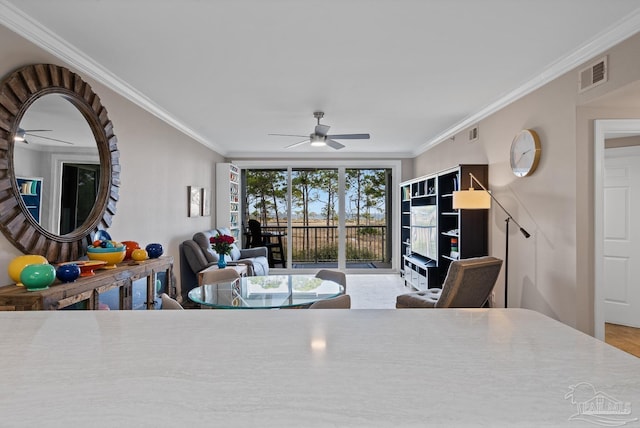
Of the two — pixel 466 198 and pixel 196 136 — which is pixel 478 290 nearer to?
pixel 466 198

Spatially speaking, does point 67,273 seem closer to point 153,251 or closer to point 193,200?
point 153,251

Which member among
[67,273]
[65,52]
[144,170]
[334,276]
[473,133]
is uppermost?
[65,52]

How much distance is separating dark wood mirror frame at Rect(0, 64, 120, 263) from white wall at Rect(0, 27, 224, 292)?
0.28ft

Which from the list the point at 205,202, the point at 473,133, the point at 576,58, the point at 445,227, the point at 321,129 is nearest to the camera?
the point at 576,58

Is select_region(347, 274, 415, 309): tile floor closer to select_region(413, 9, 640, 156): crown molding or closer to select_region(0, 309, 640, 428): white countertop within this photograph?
select_region(413, 9, 640, 156): crown molding

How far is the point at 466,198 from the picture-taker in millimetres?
3914

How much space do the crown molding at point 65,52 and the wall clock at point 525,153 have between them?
147 inches

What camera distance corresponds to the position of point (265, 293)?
2982 millimetres

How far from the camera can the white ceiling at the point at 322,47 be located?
2.27 metres

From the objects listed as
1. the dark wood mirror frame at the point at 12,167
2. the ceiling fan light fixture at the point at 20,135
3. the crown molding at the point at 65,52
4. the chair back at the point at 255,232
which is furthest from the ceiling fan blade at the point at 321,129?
the chair back at the point at 255,232

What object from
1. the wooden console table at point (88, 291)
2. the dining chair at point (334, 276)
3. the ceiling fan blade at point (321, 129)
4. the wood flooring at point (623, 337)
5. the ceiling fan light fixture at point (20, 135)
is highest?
the ceiling fan blade at point (321, 129)

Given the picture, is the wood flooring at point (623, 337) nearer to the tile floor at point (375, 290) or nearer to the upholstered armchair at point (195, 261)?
the tile floor at point (375, 290)

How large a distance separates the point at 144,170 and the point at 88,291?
198cm

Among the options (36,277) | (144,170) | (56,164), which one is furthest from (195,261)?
(36,277)
